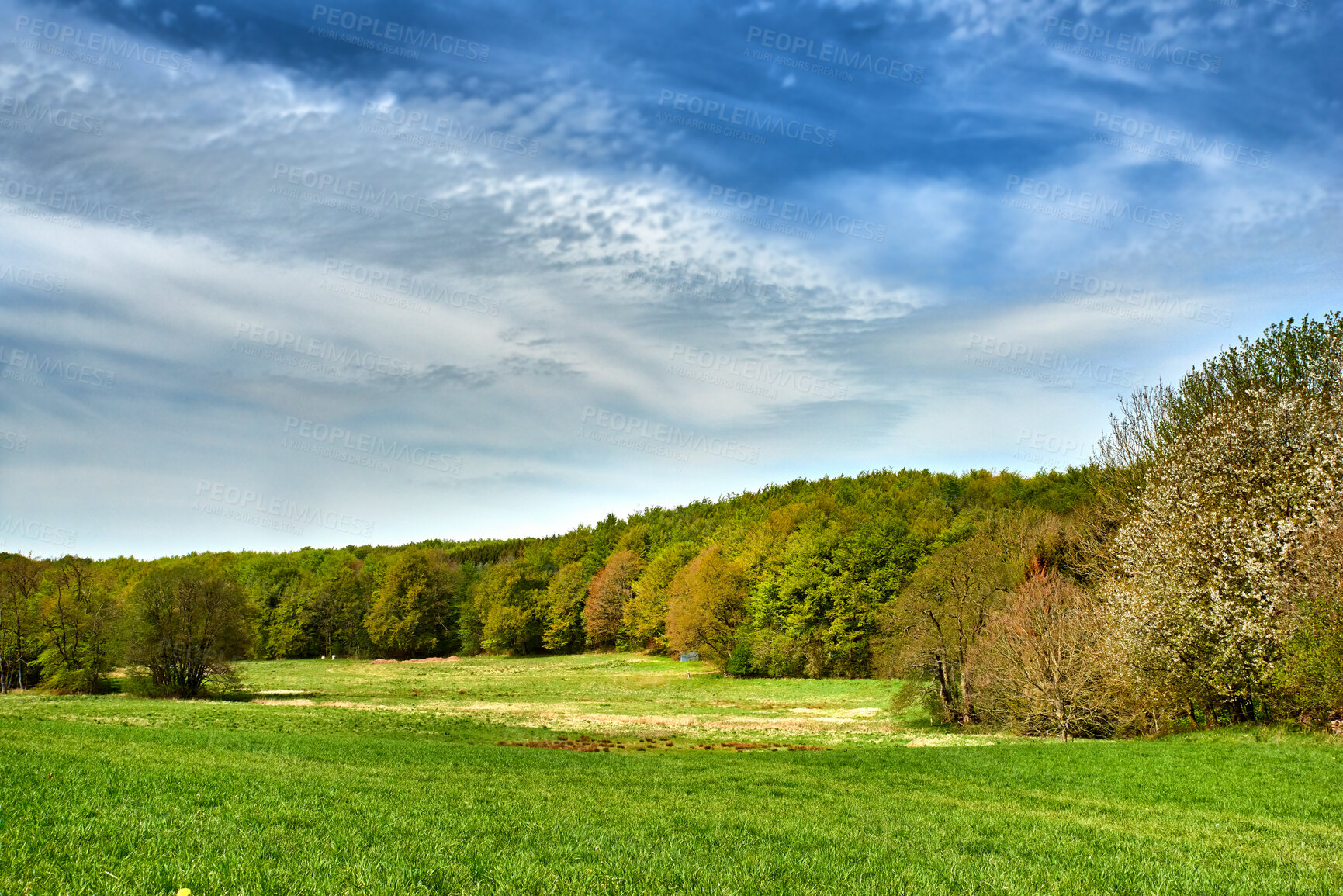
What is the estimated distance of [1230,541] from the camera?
30.4m

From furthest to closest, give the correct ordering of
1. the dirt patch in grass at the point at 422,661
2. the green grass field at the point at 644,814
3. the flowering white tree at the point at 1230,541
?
the dirt patch in grass at the point at 422,661 → the flowering white tree at the point at 1230,541 → the green grass field at the point at 644,814

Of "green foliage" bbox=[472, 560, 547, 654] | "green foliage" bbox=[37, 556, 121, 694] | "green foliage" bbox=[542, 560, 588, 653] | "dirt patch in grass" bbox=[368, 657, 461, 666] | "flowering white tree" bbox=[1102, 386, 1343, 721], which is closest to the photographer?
"flowering white tree" bbox=[1102, 386, 1343, 721]

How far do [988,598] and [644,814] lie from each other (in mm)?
33685

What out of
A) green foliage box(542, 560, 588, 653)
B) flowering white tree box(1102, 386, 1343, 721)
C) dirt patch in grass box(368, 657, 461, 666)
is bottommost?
dirt patch in grass box(368, 657, 461, 666)

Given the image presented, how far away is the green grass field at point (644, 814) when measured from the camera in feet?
27.7

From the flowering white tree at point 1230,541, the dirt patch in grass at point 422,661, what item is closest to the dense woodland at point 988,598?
the flowering white tree at point 1230,541

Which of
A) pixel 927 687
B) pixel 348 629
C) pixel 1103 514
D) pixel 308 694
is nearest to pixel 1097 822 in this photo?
pixel 927 687

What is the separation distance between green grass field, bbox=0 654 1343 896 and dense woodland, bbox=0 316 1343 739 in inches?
163

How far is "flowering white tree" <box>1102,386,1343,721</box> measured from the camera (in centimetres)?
2850

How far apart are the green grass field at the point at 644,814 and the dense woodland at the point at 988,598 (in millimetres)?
4139

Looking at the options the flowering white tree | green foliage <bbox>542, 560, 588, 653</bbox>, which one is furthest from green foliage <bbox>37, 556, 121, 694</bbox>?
the flowering white tree

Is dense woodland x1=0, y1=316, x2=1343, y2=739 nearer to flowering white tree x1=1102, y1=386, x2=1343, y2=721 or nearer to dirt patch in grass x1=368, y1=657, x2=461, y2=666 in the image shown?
flowering white tree x1=1102, y1=386, x2=1343, y2=721

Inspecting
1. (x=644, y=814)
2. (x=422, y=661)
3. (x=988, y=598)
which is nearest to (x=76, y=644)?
(x=422, y=661)

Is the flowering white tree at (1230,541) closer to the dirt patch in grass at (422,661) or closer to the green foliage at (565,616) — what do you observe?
the green foliage at (565,616)
